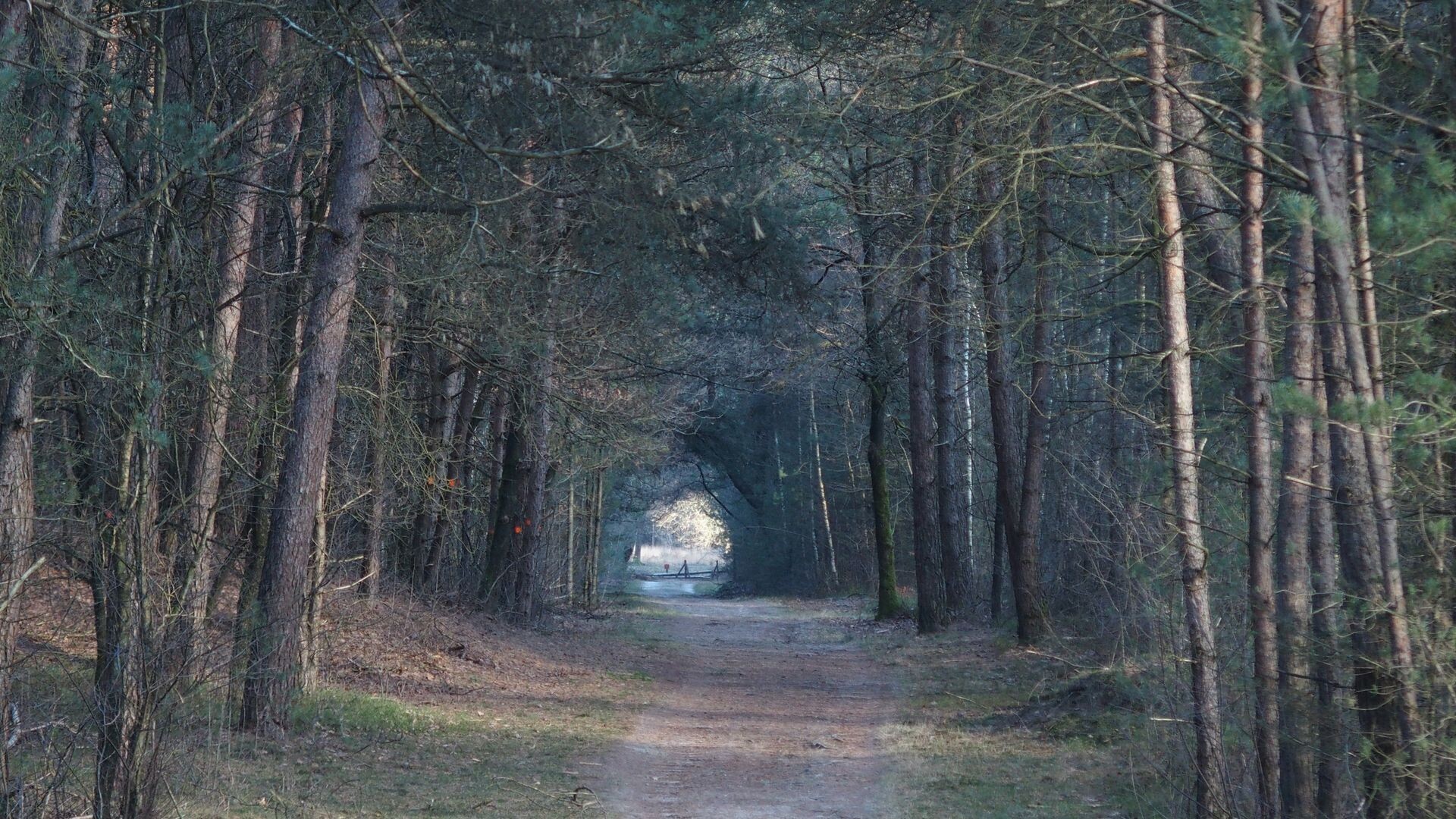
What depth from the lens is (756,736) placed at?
38.7ft

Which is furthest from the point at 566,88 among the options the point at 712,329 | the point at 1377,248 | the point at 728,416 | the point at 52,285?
Result: the point at 728,416

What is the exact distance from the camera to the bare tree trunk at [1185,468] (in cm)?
691

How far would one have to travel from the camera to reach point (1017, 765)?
9.99 m

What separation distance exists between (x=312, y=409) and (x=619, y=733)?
4.30 m

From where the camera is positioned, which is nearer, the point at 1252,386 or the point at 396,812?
the point at 1252,386

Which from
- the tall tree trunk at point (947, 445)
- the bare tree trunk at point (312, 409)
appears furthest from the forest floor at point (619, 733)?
the tall tree trunk at point (947, 445)

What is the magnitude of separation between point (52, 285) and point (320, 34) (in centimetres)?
341

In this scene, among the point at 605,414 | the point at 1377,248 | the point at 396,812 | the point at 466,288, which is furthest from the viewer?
the point at 605,414

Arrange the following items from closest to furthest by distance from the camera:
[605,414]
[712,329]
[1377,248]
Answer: [1377,248] → [605,414] → [712,329]

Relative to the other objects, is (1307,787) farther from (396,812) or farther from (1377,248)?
(396,812)

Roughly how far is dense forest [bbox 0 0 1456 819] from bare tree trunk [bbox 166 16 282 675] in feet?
0.19

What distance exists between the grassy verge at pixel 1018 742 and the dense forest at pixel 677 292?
A: 53 cm

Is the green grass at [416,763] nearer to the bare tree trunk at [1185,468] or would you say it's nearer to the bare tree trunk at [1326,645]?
the bare tree trunk at [1185,468]

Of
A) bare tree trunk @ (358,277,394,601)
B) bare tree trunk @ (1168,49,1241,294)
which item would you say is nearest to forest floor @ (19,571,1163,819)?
bare tree trunk @ (358,277,394,601)
